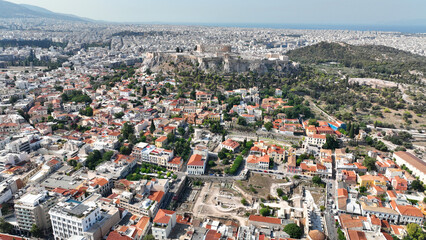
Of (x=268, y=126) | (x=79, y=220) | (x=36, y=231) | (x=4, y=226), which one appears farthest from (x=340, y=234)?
(x=4, y=226)

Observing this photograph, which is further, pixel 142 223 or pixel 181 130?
pixel 181 130

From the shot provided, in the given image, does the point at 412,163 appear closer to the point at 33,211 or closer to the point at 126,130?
the point at 126,130

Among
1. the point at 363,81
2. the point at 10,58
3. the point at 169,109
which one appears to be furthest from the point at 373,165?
the point at 10,58

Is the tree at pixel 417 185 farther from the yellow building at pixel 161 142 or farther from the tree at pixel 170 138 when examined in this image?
the yellow building at pixel 161 142

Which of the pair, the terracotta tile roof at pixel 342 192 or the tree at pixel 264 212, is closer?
the tree at pixel 264 212

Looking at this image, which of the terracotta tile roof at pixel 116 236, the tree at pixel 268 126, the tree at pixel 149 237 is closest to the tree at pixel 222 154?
the tree at pixel 268 126

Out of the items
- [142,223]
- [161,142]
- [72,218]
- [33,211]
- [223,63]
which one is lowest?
[142,223]

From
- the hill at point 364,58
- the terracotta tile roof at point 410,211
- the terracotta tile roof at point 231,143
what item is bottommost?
the terracotta tile roof at point 410,211
